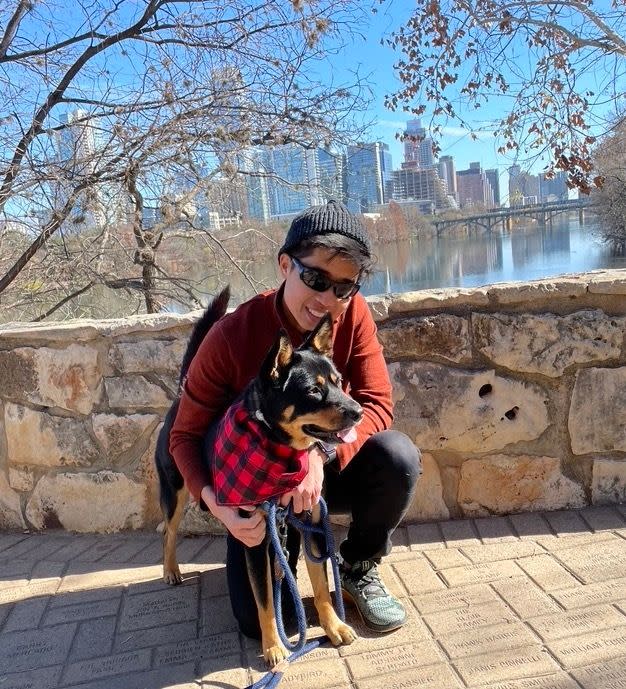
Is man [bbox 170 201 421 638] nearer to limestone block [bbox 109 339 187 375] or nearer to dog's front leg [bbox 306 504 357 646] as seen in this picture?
dog's front leg [bbox 306 504 357 646]

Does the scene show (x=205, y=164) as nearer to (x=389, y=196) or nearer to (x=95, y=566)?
(x=389, y=196)

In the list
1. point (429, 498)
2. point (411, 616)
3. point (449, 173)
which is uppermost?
point (449, 173)

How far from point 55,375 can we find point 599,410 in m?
2.64

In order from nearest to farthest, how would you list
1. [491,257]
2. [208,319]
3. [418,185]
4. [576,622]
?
[576,622] < [208,319] < [418,185] < [491,257]

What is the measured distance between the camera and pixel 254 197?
18.8ft

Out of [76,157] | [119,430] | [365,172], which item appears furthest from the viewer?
[365,172]

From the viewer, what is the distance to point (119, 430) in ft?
9.04

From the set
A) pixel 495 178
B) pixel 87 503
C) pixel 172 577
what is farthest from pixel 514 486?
pixel 495 178

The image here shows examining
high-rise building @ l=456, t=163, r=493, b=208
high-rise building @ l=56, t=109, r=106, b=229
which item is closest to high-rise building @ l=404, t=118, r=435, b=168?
high-rise building @ l=456, t=163, r=493, b=208

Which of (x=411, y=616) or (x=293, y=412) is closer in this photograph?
(x=293, y=412)

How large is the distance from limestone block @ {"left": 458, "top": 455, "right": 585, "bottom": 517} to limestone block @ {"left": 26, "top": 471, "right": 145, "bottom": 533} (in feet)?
5.31

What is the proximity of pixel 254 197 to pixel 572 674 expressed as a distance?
16.4ft

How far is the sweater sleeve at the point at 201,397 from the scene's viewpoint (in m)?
1.88

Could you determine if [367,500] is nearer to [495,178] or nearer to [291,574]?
[291,574]
